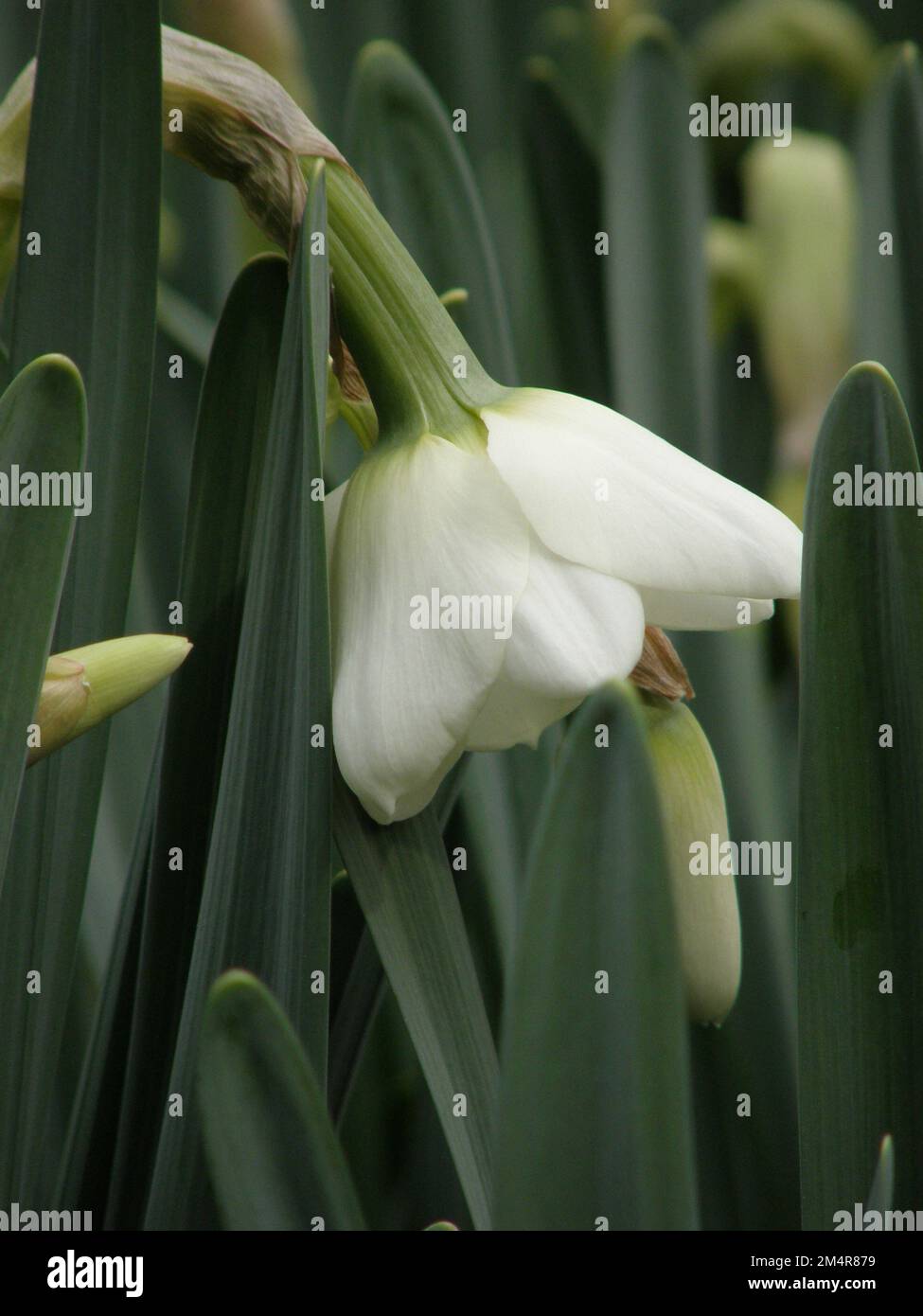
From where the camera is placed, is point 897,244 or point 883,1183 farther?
point 897,244

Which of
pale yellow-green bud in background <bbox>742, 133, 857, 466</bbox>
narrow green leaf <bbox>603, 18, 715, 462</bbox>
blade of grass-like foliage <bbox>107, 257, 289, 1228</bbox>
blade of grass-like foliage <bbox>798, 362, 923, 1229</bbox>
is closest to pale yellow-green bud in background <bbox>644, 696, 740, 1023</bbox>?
blade of grass-like foliage <bbox>798, 362, 923, 1229</bbox>

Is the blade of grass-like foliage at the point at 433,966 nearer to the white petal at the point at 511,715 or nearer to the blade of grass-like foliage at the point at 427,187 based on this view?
the white petal at the point at 511,715

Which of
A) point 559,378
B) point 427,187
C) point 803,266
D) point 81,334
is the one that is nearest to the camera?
point 81,334

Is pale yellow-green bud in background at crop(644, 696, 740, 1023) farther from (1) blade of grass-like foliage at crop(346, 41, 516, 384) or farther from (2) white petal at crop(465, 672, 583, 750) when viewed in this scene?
(1) blade of grass-like foliage at crop(346, 41, 516, 384)

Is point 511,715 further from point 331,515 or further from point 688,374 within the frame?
point 688,374

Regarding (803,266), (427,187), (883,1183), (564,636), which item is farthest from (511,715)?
(803,266)
